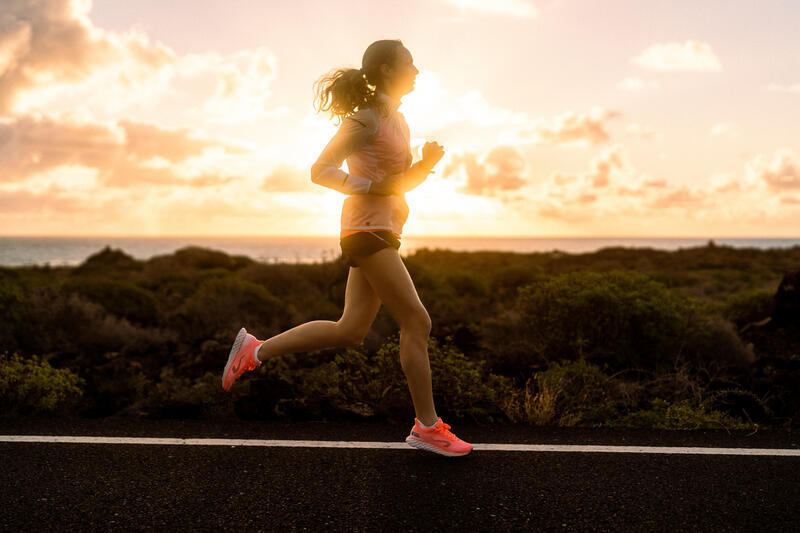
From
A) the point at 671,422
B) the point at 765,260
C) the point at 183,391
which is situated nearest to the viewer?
the point at 671,422

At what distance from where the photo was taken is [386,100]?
11.2 ft

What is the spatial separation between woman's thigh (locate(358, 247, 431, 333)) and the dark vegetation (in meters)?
1.23

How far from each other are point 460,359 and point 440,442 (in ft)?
6.68

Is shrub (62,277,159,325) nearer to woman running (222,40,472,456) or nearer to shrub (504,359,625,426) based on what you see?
shrub (504,359,625,426)

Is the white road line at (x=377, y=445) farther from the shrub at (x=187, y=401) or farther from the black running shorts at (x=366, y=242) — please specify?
the black running shorts at (x=366, y=242)

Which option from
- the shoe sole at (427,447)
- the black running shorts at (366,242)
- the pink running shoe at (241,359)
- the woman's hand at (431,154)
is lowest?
the shoe sole at (427,447)

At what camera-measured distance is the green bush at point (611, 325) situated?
6562mm

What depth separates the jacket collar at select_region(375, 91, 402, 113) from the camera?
3395mm

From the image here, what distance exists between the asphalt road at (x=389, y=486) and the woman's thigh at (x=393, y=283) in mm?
824

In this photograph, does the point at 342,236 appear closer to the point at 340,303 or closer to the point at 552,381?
the point at 552,381

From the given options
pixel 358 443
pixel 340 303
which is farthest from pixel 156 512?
pixel 340 303

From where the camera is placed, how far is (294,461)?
11.6 feet

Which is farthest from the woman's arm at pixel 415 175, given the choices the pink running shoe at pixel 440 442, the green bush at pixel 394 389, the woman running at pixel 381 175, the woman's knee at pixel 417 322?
the green bush at pixel 394 389

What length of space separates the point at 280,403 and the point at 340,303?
671 cm
